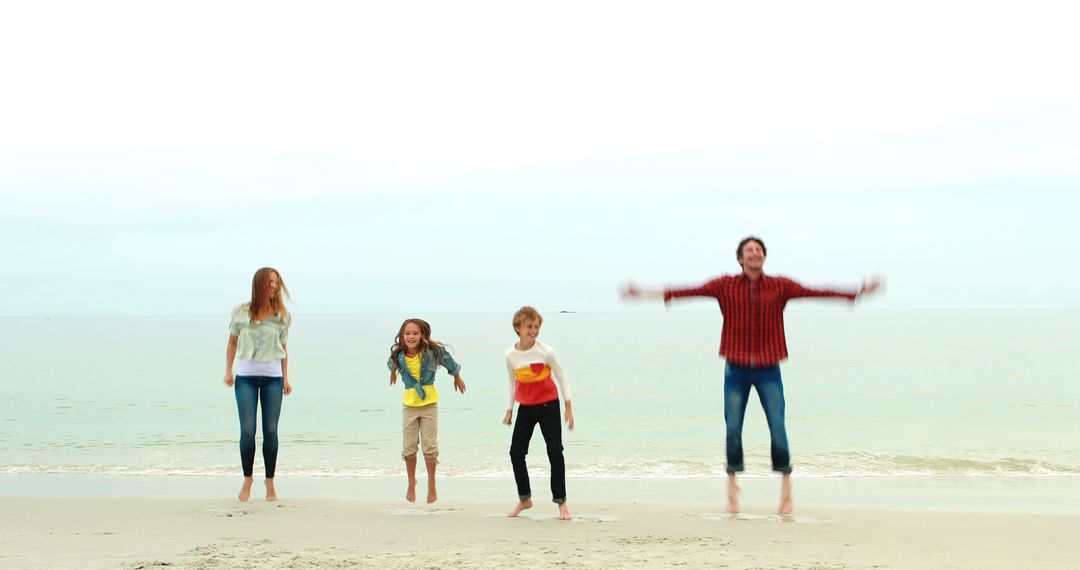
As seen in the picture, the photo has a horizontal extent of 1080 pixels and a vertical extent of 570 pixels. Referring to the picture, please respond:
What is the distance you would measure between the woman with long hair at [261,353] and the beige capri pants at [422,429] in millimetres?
1022

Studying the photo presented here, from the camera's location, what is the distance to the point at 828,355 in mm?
41406

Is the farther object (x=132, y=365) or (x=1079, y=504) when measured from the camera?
(x=132, y=365)

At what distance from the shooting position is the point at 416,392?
23.0ft

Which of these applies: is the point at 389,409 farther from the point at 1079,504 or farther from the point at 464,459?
the point at 1079,504

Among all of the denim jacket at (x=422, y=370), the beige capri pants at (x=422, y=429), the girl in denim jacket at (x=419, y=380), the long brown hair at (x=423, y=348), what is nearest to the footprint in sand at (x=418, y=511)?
the girl in denim jacket at (x=419, y=380)

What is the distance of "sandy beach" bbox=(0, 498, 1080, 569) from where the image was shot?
17.0 feet

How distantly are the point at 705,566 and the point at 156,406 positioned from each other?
17917 millimetres

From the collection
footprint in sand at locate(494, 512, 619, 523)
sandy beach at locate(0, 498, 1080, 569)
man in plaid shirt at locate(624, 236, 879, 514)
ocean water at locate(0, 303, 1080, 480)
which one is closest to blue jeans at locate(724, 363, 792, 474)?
man in plaid shirt at locate(624, 236, 879, 514)

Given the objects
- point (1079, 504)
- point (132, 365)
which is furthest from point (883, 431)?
point (132, 365)

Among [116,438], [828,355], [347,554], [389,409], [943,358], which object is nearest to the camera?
[347,554]

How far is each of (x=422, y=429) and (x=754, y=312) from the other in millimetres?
2785

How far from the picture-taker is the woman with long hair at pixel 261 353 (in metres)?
6.89

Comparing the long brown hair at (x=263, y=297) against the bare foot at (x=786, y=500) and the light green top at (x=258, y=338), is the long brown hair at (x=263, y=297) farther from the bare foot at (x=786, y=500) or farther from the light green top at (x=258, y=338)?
the bare foot at (x=786, y=500)

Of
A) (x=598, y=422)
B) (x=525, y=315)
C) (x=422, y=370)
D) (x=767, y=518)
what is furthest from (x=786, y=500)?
(x=598, y=422)
